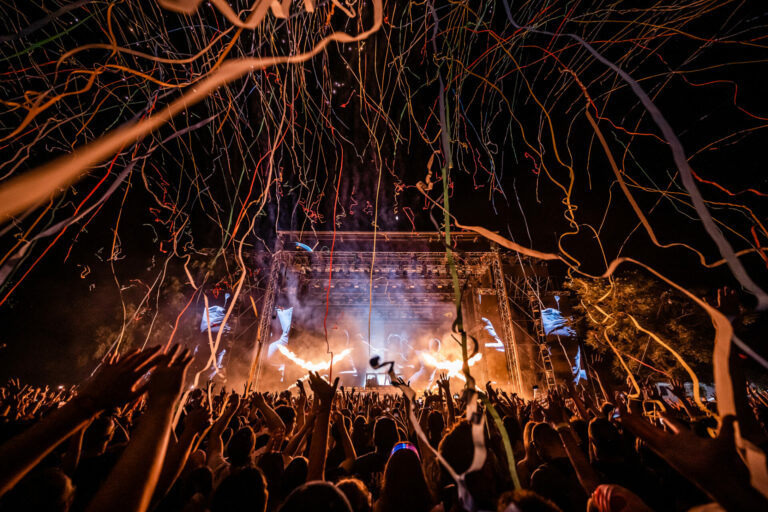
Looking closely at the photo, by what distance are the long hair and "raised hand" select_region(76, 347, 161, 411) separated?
154 centimetres

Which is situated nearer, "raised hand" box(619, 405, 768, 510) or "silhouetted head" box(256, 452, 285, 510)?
"raised hand" box(619, 405, 768, 510)

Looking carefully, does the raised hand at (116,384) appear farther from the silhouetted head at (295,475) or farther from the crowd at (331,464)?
the silhouetted head at (295,475)

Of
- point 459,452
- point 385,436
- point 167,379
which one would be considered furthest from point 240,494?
point 385,436

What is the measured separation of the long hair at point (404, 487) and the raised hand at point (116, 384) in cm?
154

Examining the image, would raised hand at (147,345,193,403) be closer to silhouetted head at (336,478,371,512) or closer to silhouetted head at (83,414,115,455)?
silhouetted head at (336,478,371,512)

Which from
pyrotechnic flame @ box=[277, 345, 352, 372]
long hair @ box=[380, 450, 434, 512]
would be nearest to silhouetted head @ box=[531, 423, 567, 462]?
long hair @ box=[380, 450, 434, 512]

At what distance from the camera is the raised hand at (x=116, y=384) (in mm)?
1343

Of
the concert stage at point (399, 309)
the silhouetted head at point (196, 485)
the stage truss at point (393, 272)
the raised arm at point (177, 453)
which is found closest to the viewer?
the raised arm at point (177, 453)

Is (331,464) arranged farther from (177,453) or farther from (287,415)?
(287,415)

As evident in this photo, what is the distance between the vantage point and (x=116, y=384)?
4.69 feet

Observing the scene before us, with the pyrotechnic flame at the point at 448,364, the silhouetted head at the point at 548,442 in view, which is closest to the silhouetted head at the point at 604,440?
the silhouetted head at the point at 548,442

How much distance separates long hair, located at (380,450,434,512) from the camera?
1875mm

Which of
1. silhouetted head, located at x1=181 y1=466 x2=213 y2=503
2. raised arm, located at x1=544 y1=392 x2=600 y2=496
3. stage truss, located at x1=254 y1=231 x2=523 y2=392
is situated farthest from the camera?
stage truss, located at x1=254 y1=231 x2=523 y2=392

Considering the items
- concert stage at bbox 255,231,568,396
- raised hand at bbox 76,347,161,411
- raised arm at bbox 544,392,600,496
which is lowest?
raised arm at bbox 544,392,600,496
